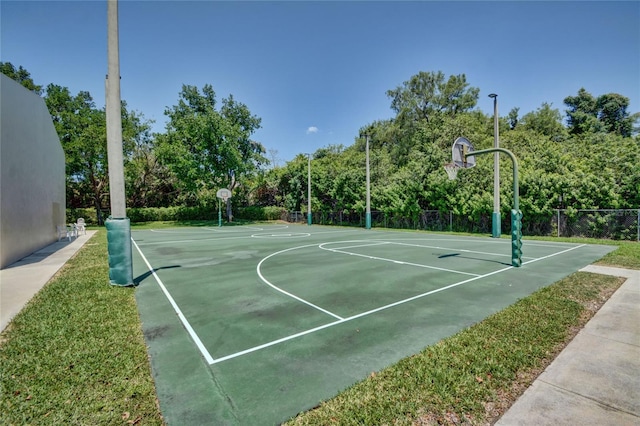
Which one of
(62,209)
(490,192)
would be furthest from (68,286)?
(490,192)

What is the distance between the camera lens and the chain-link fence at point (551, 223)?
14.5 meters

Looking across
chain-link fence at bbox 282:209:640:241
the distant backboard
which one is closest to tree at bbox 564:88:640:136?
chain-link fence at bbox 282:209:640:241

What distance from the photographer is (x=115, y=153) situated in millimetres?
6840

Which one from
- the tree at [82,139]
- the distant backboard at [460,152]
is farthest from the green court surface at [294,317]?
the tree at [82,139]

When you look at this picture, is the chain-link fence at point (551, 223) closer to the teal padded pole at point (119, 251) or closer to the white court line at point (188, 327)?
the white court line at point (188, 327)

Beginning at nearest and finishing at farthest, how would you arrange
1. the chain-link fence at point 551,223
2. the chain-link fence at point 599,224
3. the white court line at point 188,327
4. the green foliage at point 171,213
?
1. the white court line at point 188,327
2. the chain-link fence at point 599,224
3. the chain-link fence at point 551,223
4. the green foliage at point 171,213

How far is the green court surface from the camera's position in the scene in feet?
10.2

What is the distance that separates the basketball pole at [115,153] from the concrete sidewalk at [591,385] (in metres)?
7.43

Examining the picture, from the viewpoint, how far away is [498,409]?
2.80 metres

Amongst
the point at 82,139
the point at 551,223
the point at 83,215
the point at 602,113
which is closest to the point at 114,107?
the point at 551,223

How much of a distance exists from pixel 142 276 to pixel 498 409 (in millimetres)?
8322

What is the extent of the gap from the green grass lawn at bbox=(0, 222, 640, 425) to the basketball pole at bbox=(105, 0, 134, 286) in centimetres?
153

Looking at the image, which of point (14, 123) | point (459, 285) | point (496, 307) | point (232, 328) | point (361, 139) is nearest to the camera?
point (232, 328)

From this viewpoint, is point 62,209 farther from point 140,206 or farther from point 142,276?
point 140,206
